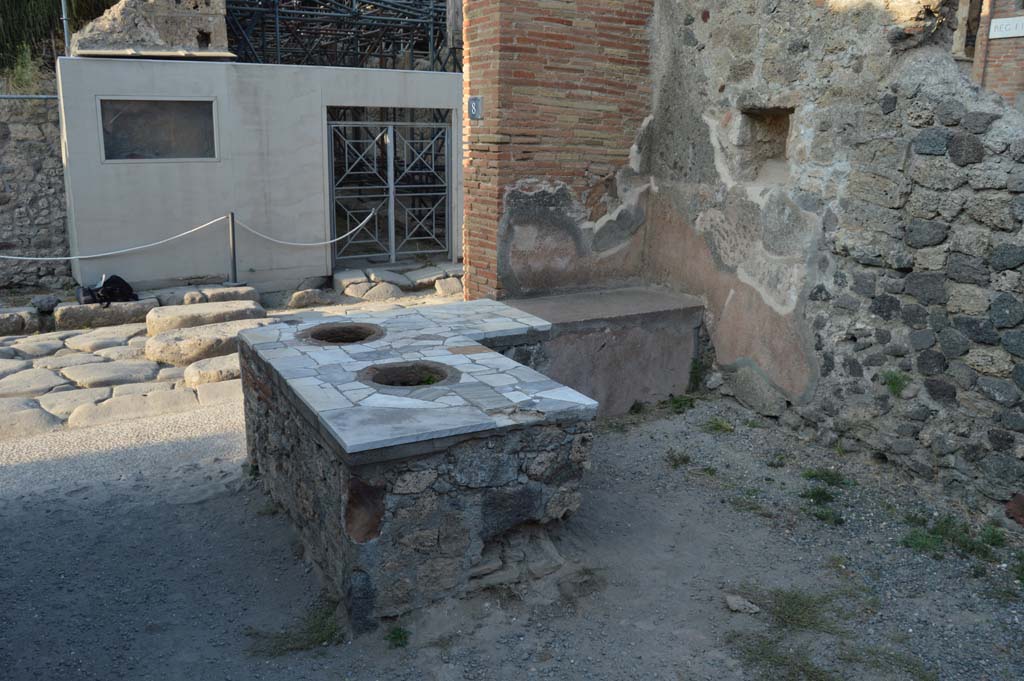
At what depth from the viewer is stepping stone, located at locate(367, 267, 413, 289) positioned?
1014cm

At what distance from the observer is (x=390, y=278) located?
10.2 meters

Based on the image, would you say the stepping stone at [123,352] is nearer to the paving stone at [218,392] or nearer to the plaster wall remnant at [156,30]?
the paving stone at [218,392]

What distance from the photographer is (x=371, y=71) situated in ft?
33.1

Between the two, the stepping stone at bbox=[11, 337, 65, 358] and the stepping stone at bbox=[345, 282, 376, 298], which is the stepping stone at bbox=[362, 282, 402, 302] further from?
the stepping stone at bbox=[11, 337, 65, 358]

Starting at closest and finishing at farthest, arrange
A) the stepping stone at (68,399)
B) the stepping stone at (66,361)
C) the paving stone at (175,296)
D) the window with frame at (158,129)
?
the stepping stone at (68,399) < the stepping stone at (66,361) < the paving stone at (175,296) < the window with frame at (158,129)

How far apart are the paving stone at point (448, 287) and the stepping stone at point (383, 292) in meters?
0.47

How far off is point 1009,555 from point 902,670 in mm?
1092

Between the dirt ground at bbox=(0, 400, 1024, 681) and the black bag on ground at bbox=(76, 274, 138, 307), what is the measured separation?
4.05 m

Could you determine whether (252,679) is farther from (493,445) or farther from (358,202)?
(358,202)

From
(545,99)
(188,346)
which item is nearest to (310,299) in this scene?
(188,346)

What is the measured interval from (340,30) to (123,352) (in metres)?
6.84

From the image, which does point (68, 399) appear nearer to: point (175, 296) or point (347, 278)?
point (175, 296)

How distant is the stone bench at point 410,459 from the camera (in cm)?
327

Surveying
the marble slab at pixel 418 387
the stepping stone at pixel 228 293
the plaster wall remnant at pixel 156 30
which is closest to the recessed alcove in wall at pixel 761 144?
the marble slab at pixel 418 387
